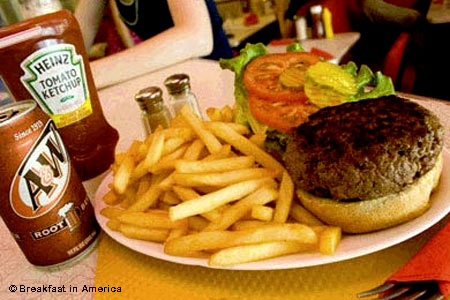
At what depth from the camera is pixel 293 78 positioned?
4.05 ft

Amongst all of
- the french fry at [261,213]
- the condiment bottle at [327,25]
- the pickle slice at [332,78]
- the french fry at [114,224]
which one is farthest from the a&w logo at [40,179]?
the condiment bottle at [327,25]

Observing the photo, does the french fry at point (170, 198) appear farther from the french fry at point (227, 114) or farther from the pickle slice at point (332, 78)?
the pickle slice at point (332, 78)

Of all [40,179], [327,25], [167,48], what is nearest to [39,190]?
[40,179]

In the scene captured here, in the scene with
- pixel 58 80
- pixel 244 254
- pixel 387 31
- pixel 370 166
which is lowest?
pixel 387 31

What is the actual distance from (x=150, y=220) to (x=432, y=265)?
1.91ft

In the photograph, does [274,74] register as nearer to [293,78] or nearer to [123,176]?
[293,78]

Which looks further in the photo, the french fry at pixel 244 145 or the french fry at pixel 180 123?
the french fry at pixel 180 123

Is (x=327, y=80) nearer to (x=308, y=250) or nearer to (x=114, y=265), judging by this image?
(x=308, y=250)

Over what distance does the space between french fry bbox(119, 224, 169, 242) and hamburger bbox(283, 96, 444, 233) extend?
323 mm

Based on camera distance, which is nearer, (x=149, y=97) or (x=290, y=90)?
(x=290, y=90)

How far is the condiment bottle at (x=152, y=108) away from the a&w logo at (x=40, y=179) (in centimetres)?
42

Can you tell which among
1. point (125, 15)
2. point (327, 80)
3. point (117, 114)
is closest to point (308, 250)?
point (327, 80)

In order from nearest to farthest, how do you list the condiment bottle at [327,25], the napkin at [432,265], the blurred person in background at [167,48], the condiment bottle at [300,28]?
the napkin at [432,265]
the blurred person in background at [167,48]
the condiment bottle at [327,25]
the condiment bottle at [300,28]

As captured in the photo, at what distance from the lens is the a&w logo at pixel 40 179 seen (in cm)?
95
